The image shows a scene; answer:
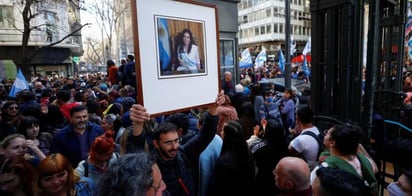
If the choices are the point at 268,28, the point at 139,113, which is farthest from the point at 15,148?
the point at 268,28

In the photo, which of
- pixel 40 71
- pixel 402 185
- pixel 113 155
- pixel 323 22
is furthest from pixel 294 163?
pixel 40 71

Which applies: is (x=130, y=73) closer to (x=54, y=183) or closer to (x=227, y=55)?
(x=227, y=55)

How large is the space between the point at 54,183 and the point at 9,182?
0.39 meters

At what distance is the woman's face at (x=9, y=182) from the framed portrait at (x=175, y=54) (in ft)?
4.13

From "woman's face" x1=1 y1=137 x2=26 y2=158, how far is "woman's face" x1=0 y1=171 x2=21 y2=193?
0.65 metres

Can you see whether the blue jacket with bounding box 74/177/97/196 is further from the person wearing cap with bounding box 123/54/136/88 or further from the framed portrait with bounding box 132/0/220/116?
the person wearing cap with bounding box 123/54/136/88

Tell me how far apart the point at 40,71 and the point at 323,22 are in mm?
28318

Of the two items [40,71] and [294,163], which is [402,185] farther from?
[40,71]

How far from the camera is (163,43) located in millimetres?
2039

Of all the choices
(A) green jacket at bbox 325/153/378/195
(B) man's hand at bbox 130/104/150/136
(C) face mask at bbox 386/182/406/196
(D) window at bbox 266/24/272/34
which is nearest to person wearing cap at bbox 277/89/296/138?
(A) green jacket at bbox 325/153/378/195

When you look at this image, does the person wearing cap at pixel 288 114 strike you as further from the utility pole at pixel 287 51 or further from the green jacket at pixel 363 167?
the green jacket at pixel 363 167

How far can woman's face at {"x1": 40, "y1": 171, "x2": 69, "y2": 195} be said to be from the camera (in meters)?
2.18

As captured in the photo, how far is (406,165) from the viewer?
2.81m

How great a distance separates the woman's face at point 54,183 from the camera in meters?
2.18
